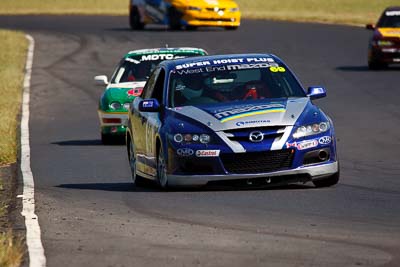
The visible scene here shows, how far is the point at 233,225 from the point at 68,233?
1.19 meters

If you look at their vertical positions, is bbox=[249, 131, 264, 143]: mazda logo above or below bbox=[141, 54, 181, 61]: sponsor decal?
above

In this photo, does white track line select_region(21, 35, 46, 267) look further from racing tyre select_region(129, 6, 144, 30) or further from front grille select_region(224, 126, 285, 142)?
racing tyre select_region(129, 6, 144, 30)

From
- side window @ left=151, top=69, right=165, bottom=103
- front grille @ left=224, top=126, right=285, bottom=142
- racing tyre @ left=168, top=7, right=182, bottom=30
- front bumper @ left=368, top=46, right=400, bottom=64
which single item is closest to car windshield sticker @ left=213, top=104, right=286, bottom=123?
front grille @ left=224, top=126, right=285, bottom=142

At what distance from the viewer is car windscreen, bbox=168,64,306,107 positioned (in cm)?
1363

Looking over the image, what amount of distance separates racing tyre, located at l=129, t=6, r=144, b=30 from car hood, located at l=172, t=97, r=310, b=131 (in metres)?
34.0

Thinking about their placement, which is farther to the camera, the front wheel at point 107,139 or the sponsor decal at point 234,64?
the front wheel at point 107,139

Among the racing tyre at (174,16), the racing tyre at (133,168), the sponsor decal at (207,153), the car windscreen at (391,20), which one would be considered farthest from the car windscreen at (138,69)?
the racing tyre at (174,16)

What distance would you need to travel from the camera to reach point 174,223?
10.6 meters

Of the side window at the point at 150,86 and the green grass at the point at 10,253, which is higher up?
the green grass at the point at 10,253

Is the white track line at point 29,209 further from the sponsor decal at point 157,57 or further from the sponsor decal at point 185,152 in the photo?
the sponsor decal at point 157,57

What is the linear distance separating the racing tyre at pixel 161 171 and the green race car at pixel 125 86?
23.3ft

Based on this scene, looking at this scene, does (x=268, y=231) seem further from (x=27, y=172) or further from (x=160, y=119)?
(x=27, y=172)

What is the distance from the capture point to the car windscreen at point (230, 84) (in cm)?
1363

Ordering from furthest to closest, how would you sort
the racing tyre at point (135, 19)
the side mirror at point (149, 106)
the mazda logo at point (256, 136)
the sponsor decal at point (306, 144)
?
the racing tyre at point (135, 19), the side mirror at point (149, 106), the sponsor decal at point (306, 144), the mazda logo at point (256, 136)
